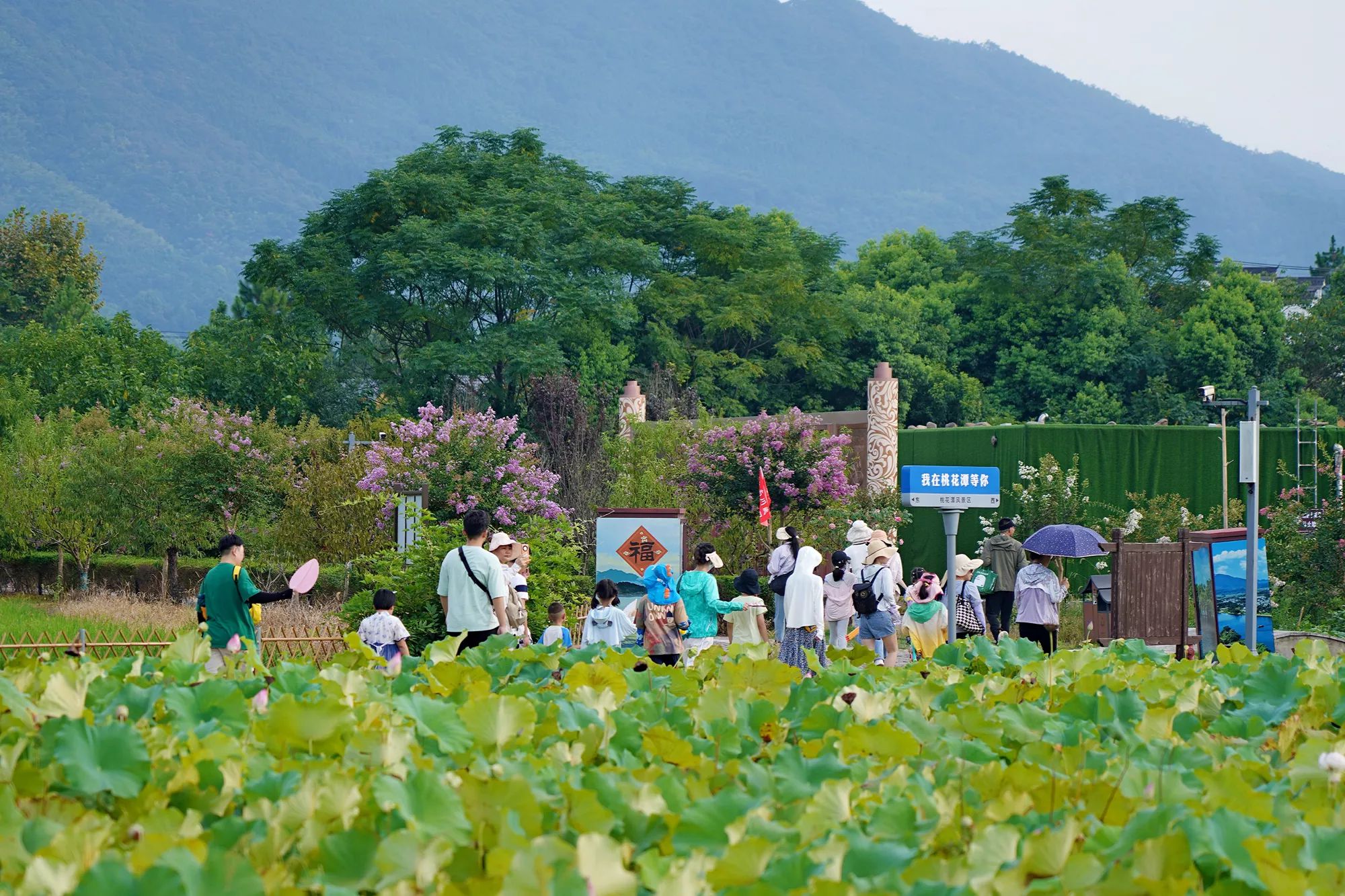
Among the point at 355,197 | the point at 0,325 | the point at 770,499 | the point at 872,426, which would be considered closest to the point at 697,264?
the point at 355,197

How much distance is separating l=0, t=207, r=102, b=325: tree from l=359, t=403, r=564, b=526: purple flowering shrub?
4499cm

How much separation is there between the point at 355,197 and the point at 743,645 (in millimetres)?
36894

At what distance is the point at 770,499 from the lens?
21141 millimetres

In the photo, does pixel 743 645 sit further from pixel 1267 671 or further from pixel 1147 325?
pixel 1147 325

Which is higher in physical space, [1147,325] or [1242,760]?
[1147,325]

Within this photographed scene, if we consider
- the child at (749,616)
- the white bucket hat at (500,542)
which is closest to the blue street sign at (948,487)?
the child at (749,616)

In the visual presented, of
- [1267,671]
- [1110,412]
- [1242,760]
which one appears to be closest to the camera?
[1242,760]

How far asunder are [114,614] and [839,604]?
12053mm

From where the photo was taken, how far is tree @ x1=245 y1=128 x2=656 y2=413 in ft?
122

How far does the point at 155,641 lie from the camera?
42.2 ft

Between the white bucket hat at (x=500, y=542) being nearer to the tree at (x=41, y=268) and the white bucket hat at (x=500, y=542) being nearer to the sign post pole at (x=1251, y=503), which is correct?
the sign post pole at (x=1251, y=503)

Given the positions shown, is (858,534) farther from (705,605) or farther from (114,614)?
(114,614)

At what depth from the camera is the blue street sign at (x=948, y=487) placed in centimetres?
1073

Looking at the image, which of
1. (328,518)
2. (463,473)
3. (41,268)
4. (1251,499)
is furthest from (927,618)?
(41,268)
